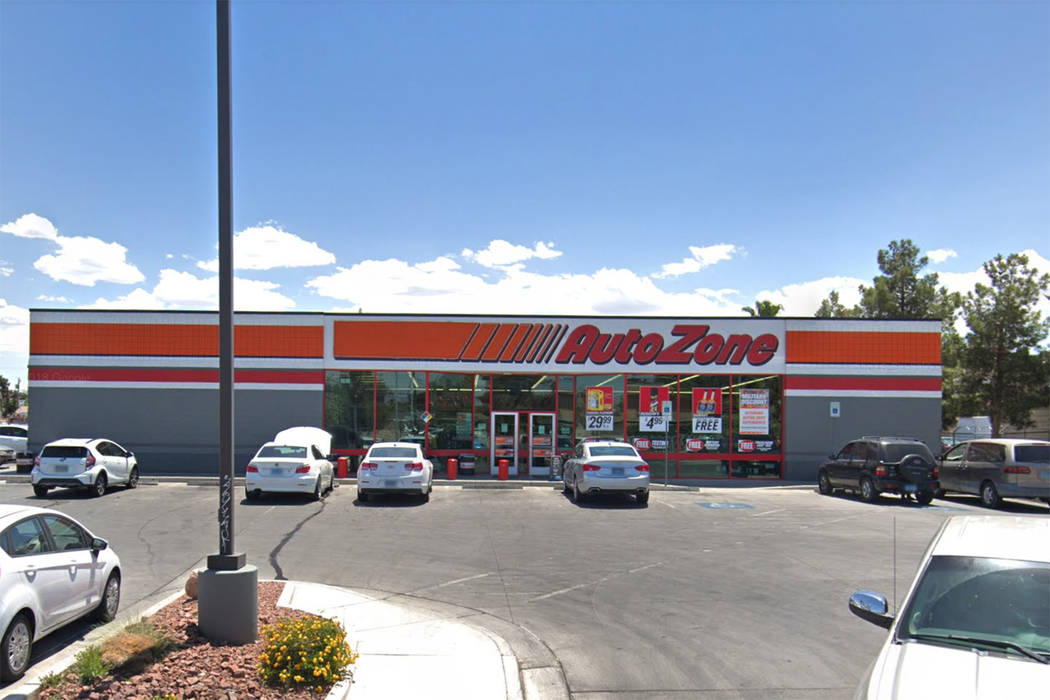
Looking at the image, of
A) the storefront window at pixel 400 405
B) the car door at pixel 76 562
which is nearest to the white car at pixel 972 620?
the car door at pixel 76 562

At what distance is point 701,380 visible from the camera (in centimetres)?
2761

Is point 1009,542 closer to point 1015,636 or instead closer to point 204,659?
point 1015,636

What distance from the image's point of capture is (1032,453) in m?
19.4

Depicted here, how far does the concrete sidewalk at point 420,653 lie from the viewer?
614 centimetres

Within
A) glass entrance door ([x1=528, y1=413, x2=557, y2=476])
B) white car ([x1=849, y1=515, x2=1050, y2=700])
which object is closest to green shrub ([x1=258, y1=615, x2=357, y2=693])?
white car ([x1=849, y1=515, x2=1050, y2=700])

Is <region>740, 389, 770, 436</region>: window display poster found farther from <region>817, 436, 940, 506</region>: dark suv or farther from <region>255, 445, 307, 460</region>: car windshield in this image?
<region>255, 445, 307, 460</region>: car windshield

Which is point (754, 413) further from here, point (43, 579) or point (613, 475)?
point (43, 579)

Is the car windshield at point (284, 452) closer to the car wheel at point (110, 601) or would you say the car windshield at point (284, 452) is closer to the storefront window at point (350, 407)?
the storefront window at point (350, 407)

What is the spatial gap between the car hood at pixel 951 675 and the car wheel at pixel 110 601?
24.2 ft

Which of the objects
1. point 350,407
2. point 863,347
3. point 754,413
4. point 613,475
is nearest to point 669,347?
point 754,413

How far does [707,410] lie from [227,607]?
2258 cm

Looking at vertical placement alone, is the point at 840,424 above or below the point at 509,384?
below

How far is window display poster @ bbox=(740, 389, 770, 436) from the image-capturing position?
27484mm

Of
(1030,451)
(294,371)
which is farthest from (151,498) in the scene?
(1030,451)
